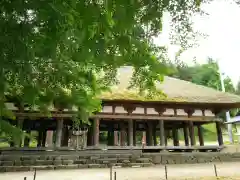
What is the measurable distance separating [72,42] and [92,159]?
8626 mm

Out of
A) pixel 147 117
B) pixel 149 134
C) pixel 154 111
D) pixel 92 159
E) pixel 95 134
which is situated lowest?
pixel 92 159

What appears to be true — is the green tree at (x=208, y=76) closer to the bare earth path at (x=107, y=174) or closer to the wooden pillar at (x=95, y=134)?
the wooden pillar at (x=95, y=134)

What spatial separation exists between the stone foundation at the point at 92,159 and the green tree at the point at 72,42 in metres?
6.99

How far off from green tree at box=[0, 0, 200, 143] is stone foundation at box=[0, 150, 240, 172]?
6.99 m

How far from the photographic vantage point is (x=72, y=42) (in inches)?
86.2

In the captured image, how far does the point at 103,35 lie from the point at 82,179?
589 cm

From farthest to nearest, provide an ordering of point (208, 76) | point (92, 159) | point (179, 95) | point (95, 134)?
point (208, 76), point (179, 95), point (95, 134), point (92, 159)

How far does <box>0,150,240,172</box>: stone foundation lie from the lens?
9148 millimetres

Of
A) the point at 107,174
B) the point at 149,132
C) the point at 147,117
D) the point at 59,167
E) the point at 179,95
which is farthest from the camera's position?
the point at 149,132

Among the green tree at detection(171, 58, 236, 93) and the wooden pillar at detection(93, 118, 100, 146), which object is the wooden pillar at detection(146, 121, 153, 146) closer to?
the wooden pillar at detection(93, 118, 100, 146)

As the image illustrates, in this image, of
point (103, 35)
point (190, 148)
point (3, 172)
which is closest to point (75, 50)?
point (103, 35)

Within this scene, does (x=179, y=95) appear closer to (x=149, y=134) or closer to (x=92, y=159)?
(x=149, y=134)

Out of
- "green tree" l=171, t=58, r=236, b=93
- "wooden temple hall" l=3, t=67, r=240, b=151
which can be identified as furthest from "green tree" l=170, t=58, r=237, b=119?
"wooden temple hall" l=3, t=67, r=240, b=151

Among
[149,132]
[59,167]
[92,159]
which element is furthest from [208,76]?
[59,167]
